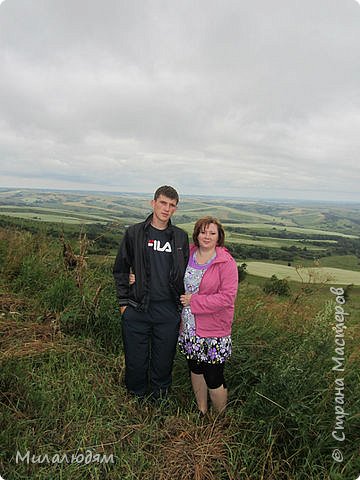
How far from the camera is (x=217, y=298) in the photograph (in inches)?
98.0

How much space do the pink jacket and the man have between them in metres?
0.26

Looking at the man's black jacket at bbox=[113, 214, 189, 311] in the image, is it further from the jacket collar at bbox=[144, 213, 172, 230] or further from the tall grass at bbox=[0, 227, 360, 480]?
the tall grass at bbox=[0, 227, 360, 480]

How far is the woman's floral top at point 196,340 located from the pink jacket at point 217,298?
0.18 ft

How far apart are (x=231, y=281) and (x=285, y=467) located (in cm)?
156

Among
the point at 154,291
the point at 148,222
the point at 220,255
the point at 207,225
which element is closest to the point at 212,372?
the point at 154,291

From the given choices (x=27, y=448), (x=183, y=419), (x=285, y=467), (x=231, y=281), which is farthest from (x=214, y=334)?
(x=27, y=448)

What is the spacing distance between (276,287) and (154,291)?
305cm

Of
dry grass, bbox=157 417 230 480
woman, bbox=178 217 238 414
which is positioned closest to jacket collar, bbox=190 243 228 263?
woman, bbox=178 217 238 414

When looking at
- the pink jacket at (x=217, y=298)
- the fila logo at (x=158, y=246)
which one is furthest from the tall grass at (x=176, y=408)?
the fila logo at (x=158, y=246)

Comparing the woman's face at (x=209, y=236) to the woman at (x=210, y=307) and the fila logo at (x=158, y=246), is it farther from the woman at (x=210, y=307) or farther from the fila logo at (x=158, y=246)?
the fila logo at (x=158, y=246)

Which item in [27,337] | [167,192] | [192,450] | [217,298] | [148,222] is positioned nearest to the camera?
[192,450]

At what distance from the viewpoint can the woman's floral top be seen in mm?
2621

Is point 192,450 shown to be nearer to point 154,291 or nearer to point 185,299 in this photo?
point 185,299

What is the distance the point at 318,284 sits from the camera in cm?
357
